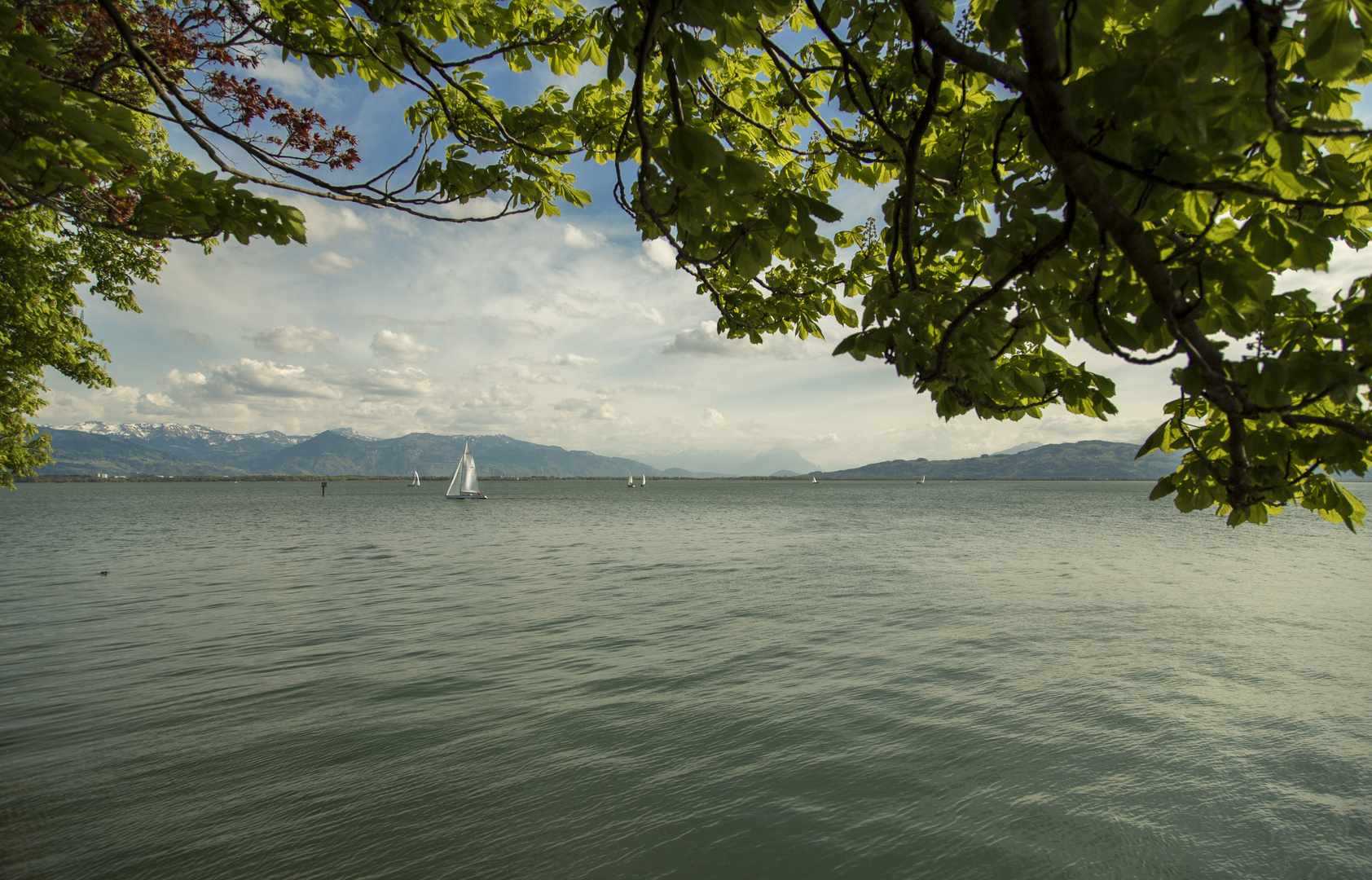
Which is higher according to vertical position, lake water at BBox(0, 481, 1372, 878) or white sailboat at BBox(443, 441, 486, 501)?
white sailboat at BBox(443, 441, 486, 501)

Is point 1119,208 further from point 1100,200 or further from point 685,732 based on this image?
point 685,732

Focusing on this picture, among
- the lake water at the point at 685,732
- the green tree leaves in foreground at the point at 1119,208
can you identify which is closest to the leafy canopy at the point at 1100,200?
the green tree leaves in foreground at the point at 1119,208

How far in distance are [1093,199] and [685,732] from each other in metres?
8.56

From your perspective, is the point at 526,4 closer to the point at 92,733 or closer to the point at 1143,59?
the point at 1143,59

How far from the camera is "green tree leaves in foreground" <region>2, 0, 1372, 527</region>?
193 cm

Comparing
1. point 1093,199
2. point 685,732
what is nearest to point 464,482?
point 685,732

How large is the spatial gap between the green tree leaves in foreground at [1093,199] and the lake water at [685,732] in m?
5.21

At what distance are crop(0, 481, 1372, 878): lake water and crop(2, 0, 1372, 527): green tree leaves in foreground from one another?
5208 millimetres

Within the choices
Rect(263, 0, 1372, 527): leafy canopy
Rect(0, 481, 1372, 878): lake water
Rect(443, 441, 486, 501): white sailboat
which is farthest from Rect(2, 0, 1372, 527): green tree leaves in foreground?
Rect(443, 441, 486, 501): white sailboat

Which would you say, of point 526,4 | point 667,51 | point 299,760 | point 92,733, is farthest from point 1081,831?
point 92,733

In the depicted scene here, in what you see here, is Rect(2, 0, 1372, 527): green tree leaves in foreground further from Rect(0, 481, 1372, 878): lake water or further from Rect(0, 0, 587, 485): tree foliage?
Rect(0, 481, 1372, 878): lake water

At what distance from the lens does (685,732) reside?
8.74 m

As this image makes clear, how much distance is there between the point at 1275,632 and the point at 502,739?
60.9 ft

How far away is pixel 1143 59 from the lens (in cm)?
187
